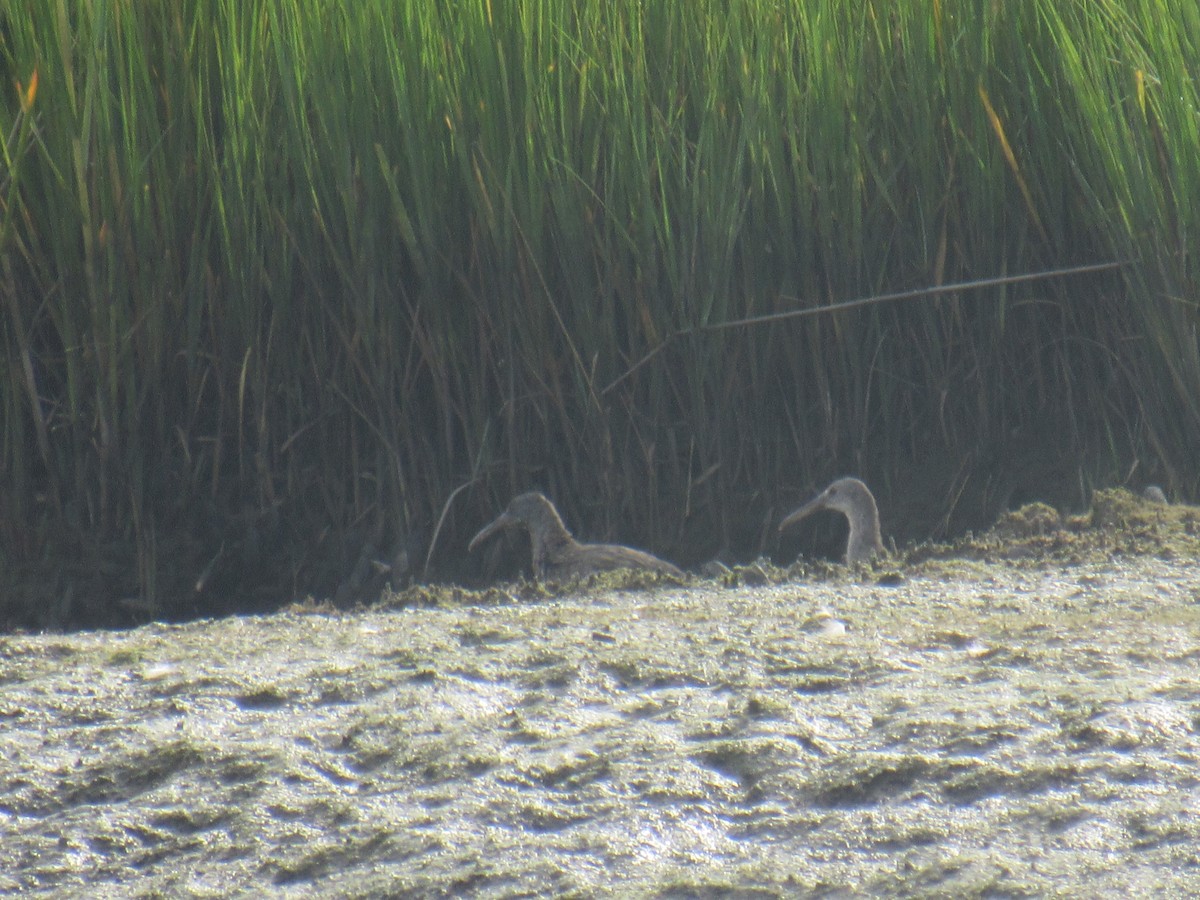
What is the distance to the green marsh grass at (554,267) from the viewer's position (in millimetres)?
4258

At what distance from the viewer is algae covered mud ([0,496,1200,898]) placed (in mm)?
1914

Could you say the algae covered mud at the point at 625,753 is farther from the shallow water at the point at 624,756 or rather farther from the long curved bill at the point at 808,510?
the long curved bill at the point at 808,510

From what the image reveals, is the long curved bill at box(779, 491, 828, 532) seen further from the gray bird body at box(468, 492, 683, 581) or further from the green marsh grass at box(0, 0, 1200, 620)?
the gray bird body at box(468, 492, 683, 581)

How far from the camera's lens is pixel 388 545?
450cm

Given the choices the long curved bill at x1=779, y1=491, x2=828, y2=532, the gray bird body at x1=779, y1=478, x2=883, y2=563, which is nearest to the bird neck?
the gray bird body at x1=779, y1=478, x2=883, y2=563

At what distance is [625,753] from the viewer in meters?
2.25

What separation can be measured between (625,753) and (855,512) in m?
2.08

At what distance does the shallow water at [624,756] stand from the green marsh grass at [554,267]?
1.39 meters

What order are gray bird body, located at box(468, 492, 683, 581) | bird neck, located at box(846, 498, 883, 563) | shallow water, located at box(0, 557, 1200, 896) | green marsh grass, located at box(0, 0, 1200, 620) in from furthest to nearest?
green marsh grass, located at box(0, 0, 1200, 620) → bird neck, located at box(846, 498, 883, 563) → gray bird body, located at box(468, 492, 683, 581) → shallow water, located at box(0, 557, 1200, 896)

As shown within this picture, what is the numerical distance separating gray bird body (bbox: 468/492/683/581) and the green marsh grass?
19 cm

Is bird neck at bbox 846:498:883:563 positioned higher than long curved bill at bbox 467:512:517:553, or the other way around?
long curved bill at bbox 467:512:517:553

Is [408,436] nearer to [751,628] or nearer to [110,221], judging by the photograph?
[110,221]

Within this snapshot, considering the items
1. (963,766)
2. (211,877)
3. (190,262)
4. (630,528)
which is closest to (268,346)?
(190,262)

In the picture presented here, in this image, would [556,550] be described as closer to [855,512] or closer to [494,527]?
[494,527]
